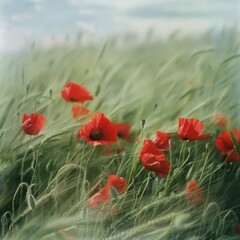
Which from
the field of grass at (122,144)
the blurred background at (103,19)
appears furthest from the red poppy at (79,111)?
the blurred background at (103,19)

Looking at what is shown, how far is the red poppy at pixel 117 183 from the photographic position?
1472 millimetres

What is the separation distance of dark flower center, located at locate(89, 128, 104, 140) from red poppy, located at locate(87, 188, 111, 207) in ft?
0.47

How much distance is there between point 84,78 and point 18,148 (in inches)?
10.3

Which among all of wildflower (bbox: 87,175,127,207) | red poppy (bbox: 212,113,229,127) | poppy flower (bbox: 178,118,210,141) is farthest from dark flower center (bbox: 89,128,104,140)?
red poppy (bbox: 212,113,229,127)

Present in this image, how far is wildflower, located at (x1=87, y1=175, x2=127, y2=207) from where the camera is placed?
147cm

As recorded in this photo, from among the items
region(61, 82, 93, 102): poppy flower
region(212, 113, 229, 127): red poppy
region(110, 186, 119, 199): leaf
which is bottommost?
region(110, 186, 119, 199): leaf

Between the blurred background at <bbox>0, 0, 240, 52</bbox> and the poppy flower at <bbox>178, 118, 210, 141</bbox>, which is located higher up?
the blurred background at <bbox>0, 0, 240, 52</bbox>

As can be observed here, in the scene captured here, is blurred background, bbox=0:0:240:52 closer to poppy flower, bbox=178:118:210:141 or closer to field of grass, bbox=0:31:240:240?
field of grass, bbox=0:31:240:240

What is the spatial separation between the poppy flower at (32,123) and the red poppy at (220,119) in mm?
481

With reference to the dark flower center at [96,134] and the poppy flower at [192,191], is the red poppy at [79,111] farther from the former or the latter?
the poppy flower at [192,191]

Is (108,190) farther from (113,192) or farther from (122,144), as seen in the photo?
(122,144)

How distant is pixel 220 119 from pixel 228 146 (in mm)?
80

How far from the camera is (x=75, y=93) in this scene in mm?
1495

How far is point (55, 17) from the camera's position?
58.1 inches
